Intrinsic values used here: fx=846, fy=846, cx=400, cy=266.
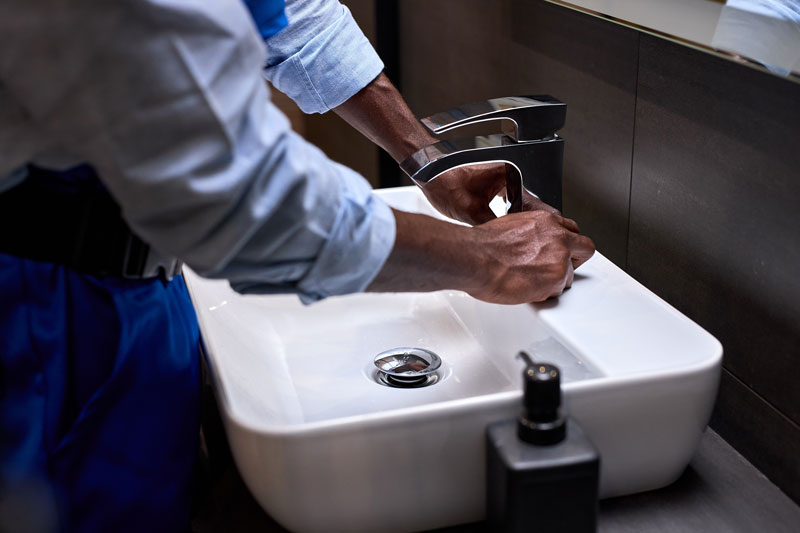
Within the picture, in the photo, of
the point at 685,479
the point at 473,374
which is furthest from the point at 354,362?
the point at 685,479

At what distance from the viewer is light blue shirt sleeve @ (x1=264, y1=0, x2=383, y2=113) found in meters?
0.98

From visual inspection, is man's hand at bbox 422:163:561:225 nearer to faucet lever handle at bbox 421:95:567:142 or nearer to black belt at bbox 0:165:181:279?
faucet lever handle at bbox 421:95:567:142

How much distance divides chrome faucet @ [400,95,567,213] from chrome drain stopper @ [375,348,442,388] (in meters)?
0.18

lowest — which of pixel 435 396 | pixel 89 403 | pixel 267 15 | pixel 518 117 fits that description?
pixel 435 396

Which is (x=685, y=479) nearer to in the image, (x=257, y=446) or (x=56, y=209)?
(x=257, y=446)

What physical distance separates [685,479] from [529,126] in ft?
1.23

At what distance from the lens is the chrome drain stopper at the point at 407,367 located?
0.86m

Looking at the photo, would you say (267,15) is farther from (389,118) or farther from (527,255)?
(527,255)

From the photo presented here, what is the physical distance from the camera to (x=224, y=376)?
70 centimetres

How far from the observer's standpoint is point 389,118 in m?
1.02

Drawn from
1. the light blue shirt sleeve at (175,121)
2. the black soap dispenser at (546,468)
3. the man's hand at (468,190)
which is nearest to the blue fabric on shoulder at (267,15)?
the man's hand at (468,190)

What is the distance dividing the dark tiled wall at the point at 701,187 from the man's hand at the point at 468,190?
5.1 inches

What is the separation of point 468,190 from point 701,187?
264 mm

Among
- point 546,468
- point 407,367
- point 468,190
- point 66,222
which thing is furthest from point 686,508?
point 66,222
